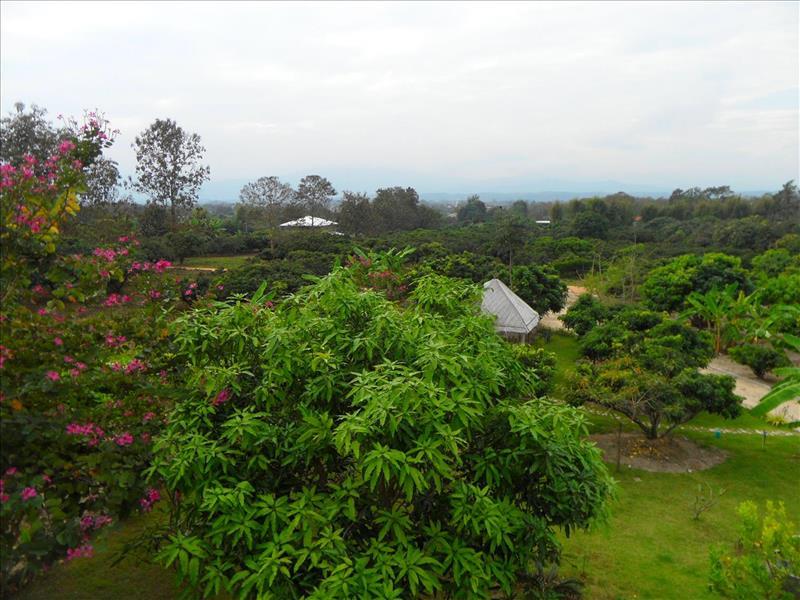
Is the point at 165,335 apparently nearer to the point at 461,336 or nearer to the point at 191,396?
the point at 191,396

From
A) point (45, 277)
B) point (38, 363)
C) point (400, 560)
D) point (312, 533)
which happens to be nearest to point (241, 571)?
point (312, 533)

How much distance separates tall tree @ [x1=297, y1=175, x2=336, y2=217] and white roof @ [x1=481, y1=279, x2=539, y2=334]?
3201cm

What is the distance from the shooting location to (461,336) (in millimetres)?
5941

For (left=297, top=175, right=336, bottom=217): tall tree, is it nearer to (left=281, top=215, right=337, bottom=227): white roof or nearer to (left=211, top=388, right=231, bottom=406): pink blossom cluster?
(left=281, top=215, right=337, bottom=227): white roof

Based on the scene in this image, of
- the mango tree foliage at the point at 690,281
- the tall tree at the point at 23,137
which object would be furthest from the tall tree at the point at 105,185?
the mango tree foliage at the point at 690,281

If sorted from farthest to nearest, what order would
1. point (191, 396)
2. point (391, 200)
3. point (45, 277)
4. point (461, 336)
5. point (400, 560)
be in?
point (391, 200), point (461, 336), point (191, 396), point (45, 277), point (400, 560)

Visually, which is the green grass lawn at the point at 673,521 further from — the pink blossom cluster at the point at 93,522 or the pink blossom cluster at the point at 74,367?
the pink blossom cluster at the point at 74,367

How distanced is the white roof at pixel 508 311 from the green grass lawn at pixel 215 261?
60.2 ft

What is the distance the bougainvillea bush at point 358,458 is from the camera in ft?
14.2

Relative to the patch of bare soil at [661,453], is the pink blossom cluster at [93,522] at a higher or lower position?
higher

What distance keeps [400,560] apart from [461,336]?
2386mm

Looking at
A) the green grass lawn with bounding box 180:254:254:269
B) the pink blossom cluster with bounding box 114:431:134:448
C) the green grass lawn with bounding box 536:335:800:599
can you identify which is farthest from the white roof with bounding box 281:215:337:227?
the pink blossom cluster with bounding box 114:431:134:448

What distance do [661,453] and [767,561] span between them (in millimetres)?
6393

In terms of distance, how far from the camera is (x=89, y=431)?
14.3 ft
